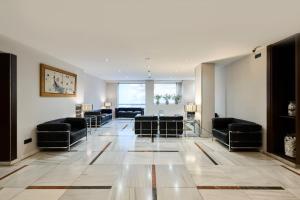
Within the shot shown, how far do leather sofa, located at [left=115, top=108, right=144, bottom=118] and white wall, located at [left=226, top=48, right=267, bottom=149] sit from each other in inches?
306

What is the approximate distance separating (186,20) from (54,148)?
16.2ft

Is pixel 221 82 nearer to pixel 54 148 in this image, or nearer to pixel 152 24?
pixel 152 24

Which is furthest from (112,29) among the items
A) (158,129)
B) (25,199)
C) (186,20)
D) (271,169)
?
(158,129)

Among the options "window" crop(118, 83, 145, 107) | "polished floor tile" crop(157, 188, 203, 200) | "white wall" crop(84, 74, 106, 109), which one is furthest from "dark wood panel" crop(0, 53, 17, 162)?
"window" crop(118, 83, 145, 107)

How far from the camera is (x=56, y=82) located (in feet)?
22.8

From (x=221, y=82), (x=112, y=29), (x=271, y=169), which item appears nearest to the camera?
(x=112, y=29)

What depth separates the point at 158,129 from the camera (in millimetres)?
8328

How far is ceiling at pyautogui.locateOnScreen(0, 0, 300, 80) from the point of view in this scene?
121 inches

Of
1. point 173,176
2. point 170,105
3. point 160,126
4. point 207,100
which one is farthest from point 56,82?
point 170,105

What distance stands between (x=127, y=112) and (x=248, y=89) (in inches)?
386

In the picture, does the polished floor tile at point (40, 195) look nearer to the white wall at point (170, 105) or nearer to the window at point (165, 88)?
the white wall at point (170, 105)

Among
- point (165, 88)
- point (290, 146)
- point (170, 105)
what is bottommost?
point (290, 146)

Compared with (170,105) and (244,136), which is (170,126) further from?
(170,105)

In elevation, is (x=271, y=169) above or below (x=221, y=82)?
below
